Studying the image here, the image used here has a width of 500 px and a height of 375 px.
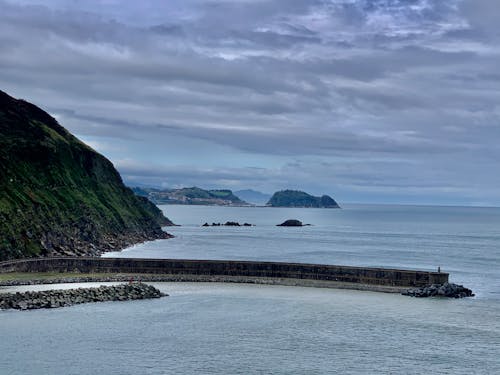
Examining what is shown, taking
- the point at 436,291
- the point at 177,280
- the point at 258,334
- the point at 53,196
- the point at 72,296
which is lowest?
the point at 258,334

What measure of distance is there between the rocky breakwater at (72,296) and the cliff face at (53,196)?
2893 centimetres

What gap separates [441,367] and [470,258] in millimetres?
109509

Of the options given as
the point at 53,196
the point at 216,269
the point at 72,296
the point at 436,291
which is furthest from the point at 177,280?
the point at 53,196

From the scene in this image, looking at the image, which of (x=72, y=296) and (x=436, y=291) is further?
(x=436, y=291)

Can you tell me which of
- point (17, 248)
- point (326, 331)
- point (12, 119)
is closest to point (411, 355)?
point (326, 331)

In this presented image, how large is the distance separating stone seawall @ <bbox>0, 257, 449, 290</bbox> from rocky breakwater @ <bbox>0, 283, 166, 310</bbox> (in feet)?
46.6

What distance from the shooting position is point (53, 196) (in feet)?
475

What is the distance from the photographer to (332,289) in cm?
8781

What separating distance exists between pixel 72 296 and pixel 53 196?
73.5 m

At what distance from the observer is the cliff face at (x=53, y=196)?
116 m

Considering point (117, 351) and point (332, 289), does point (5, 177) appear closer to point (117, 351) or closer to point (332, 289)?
point (332, 289)

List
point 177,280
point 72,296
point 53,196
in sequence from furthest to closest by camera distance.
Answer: point 53,196
point 177,280
point 72,296

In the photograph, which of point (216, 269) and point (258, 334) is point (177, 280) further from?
point (258, 334)

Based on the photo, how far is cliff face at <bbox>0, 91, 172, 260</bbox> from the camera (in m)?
116
